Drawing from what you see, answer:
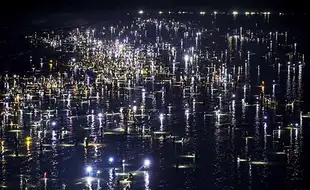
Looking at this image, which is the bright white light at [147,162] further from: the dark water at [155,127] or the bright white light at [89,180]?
the bright white light at [89,180]

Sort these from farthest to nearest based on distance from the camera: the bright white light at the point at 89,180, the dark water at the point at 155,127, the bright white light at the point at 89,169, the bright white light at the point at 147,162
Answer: the bright white light at the point at 147,162 → the bright white light at the point at 89,169 → the dark water at the point at 155,127 → the bright white light at the point at 89,180

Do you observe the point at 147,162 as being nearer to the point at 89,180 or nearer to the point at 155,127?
the point at 89,180

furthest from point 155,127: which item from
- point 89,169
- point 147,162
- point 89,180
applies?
point 89,180

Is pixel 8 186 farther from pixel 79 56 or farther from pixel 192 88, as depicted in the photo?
pixel 79 56

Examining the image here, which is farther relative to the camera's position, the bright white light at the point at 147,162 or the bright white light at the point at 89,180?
the bright white light at the point at 147,162

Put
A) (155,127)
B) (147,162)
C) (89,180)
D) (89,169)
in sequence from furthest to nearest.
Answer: (155,127) < (147,162) < (89,169) < (89,180)

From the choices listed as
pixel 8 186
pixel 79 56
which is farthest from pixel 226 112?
pixel 79 56

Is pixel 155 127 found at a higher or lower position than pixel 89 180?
higher

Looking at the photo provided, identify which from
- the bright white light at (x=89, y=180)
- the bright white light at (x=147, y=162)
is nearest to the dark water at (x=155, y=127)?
the bright white light at (x=89, y=180)

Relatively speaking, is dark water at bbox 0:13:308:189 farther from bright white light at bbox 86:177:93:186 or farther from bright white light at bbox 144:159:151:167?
bright white light at bbox 144:159:151:167

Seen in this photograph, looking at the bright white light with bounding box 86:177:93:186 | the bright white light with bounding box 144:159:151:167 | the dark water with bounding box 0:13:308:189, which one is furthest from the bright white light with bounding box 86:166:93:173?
the bright white light with bounding box 144:159:151:167
